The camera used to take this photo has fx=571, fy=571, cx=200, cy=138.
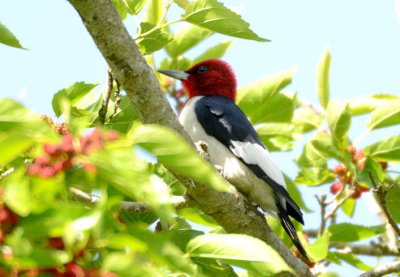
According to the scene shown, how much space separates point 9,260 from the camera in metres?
1.31

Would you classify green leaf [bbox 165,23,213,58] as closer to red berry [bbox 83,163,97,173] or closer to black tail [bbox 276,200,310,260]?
black tail [bbox 276,200,310,260]

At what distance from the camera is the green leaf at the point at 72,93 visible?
118 inches

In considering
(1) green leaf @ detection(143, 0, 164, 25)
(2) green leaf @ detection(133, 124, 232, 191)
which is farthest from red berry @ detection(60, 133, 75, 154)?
(1) green leaf @ detection(143, 0, 164, 25)

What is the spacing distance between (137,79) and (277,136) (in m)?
1.88

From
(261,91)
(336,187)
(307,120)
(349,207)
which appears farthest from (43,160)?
(349,207)

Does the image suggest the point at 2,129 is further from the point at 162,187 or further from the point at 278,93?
the point at 278,93

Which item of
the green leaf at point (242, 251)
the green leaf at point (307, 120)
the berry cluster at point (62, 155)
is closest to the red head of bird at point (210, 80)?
the green leaf at point (307, 120)

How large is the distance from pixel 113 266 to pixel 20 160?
1.50 m

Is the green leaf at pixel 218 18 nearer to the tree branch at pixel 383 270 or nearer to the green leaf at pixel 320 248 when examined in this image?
the green leaf at pixel 320 248

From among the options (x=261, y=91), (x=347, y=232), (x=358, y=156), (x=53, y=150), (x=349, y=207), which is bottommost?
(x=349, y=207)

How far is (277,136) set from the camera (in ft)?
14.1

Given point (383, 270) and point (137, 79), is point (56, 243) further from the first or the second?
point (383, 270)

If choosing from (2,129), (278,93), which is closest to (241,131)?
(278,93)

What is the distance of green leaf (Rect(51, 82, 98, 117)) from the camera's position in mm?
2992
